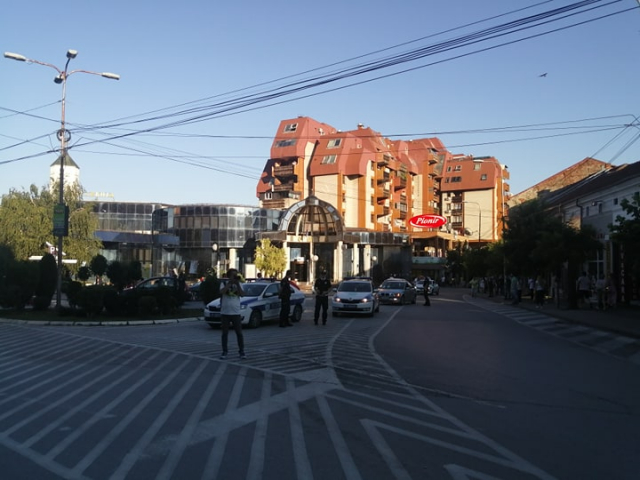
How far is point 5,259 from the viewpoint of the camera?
23.1m

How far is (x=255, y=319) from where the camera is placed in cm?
1894

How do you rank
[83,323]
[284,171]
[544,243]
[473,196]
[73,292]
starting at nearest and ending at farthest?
1. [83,323]
2. [73,292]
3. [544,243]
4. [284,171]
5. [473,196]

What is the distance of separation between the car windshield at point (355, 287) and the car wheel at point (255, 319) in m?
6.64

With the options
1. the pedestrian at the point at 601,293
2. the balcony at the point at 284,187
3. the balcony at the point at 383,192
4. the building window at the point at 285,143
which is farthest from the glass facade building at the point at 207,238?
the pedestrian at the point at 601,293

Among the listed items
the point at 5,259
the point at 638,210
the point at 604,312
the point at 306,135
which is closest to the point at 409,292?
the point at 604,312

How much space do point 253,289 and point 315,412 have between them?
517 inches

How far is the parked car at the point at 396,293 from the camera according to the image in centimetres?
3284

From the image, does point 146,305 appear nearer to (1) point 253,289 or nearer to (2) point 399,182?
(1) point 253,289

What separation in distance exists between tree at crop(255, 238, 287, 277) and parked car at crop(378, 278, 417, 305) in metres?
28.7

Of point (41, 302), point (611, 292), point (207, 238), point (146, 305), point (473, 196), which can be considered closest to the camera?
point (146, 305)

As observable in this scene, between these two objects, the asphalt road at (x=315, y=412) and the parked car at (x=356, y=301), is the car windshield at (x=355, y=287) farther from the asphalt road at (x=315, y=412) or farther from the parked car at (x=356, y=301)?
the asphalt road at (x=315, y=412)

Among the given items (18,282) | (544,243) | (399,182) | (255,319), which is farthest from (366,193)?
(255,319)

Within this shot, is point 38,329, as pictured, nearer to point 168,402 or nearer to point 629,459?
point 168,402

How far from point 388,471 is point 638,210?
15.9 metres
